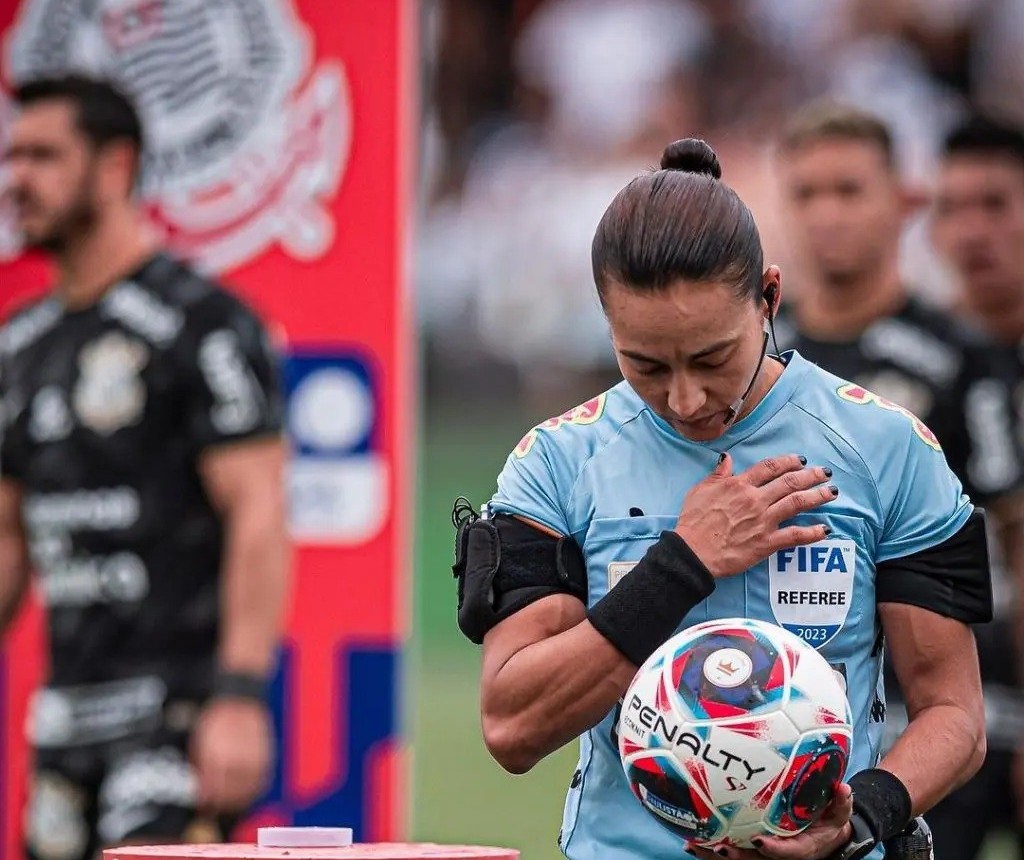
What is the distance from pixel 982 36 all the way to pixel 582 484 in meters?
16.4

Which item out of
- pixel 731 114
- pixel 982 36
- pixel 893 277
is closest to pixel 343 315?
pixel 893 277

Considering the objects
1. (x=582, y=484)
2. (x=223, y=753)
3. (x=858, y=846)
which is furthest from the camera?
(x=223, y=753)

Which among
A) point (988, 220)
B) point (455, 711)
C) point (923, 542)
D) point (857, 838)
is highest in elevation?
point (988, 220)

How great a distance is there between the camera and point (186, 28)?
26.1 feet

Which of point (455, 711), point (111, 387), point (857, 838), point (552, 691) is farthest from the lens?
point (455, 711)

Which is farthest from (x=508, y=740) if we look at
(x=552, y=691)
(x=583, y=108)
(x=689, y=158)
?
(x=583, y=108)

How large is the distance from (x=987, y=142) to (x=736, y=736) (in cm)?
550

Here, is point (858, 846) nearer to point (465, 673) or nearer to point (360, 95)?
point (360, 95)

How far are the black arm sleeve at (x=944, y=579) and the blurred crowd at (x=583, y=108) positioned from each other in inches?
570

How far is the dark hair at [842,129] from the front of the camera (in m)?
7.27

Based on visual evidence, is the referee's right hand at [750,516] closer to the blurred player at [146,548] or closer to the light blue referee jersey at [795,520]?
the light blue referee jersey at [795,520]

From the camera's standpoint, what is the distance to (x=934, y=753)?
3.27 metres

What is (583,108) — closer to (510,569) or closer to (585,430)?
(585,430)

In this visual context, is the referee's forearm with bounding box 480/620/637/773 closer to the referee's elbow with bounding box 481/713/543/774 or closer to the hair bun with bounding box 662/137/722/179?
the referee's elbow with bounding box 481/713/543/774
